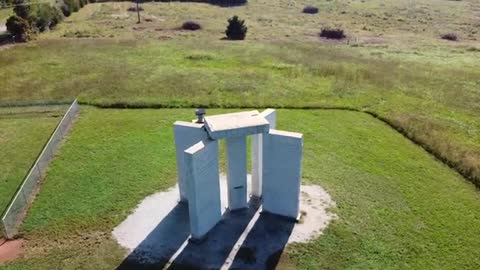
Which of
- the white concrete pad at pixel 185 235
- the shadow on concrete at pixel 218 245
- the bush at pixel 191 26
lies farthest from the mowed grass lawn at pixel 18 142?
the bush at pixel 191 26

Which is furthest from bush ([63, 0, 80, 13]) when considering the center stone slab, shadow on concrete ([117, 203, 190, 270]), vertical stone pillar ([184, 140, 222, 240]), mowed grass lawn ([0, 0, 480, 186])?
vertical stone pillar ([184, 140, 222, 240])

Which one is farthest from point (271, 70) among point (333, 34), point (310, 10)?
point (310, 10)

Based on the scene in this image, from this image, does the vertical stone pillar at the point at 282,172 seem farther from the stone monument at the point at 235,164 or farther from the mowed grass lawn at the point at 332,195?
the mowed grass lawn at the point at 332,195

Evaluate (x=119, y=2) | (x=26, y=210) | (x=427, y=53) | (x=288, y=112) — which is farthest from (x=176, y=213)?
(x=119, y=2)

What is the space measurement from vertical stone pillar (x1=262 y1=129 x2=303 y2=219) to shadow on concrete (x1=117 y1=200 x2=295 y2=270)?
1.60 ft

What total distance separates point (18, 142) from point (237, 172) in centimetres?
1422

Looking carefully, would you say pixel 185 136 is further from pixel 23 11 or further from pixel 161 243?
pixel 23 11

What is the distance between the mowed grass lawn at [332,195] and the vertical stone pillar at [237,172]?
2.92 m

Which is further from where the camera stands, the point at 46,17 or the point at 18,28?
the point at 46,17

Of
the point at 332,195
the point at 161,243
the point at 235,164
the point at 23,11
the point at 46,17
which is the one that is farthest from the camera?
the point at 46,17

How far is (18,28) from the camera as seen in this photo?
140 feet

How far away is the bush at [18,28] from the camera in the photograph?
4241 centimetres

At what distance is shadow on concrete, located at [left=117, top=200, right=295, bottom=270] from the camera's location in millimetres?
14102

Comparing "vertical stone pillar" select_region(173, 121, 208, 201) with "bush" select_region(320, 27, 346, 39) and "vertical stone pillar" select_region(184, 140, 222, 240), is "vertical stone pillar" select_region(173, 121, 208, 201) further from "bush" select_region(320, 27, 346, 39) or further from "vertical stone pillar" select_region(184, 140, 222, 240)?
"bush" select_region(320, 27, 346, 39)
